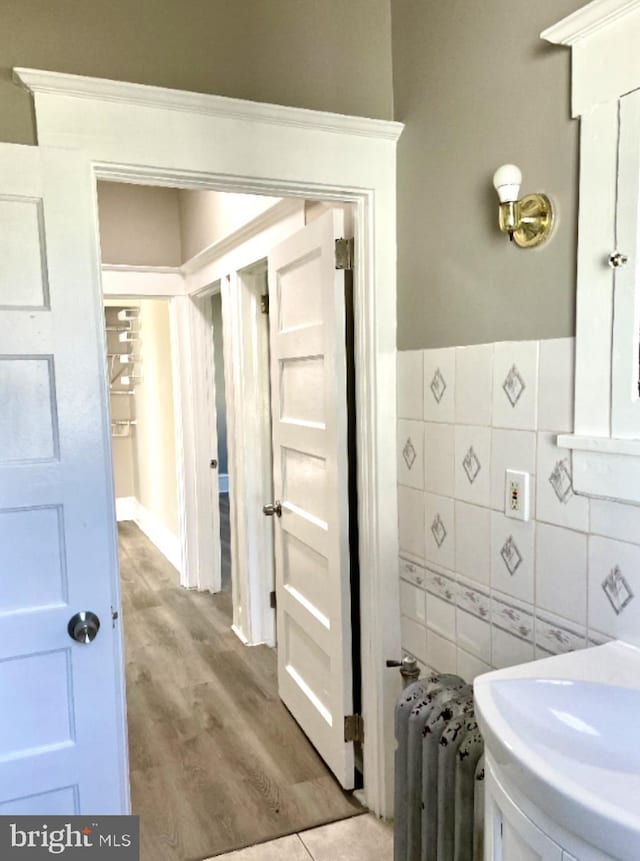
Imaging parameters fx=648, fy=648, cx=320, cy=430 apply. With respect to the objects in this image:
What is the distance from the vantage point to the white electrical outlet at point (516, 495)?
1520mm

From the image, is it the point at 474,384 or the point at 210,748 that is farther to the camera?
the point at 210,748

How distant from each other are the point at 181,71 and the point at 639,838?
185 centimetres

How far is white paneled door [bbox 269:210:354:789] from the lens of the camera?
2152mm

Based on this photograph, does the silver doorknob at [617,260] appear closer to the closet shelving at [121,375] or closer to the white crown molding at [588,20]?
the white crown molding at [588,20]

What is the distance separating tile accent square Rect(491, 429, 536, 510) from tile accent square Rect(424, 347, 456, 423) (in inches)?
7.9

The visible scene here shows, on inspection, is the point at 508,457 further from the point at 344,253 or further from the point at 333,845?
the point at 333,845

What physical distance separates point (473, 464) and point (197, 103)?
1.19 meters

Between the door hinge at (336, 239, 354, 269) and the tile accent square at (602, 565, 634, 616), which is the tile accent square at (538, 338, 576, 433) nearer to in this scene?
the tile accent square at (602, 565, 634, 616)

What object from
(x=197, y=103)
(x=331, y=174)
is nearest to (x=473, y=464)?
(x=331, y=174)

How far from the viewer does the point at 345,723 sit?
7.39 ft

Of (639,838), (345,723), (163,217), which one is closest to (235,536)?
(345,723)

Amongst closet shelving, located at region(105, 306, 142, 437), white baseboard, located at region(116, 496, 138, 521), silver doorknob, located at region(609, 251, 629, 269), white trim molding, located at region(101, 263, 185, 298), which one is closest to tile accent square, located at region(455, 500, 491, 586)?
silver doorknob, located at region(609, 251, 629, 269)

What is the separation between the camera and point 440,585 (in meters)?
1.87

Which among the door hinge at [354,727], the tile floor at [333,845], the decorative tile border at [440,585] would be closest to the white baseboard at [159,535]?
the door hinge at [354,727]
